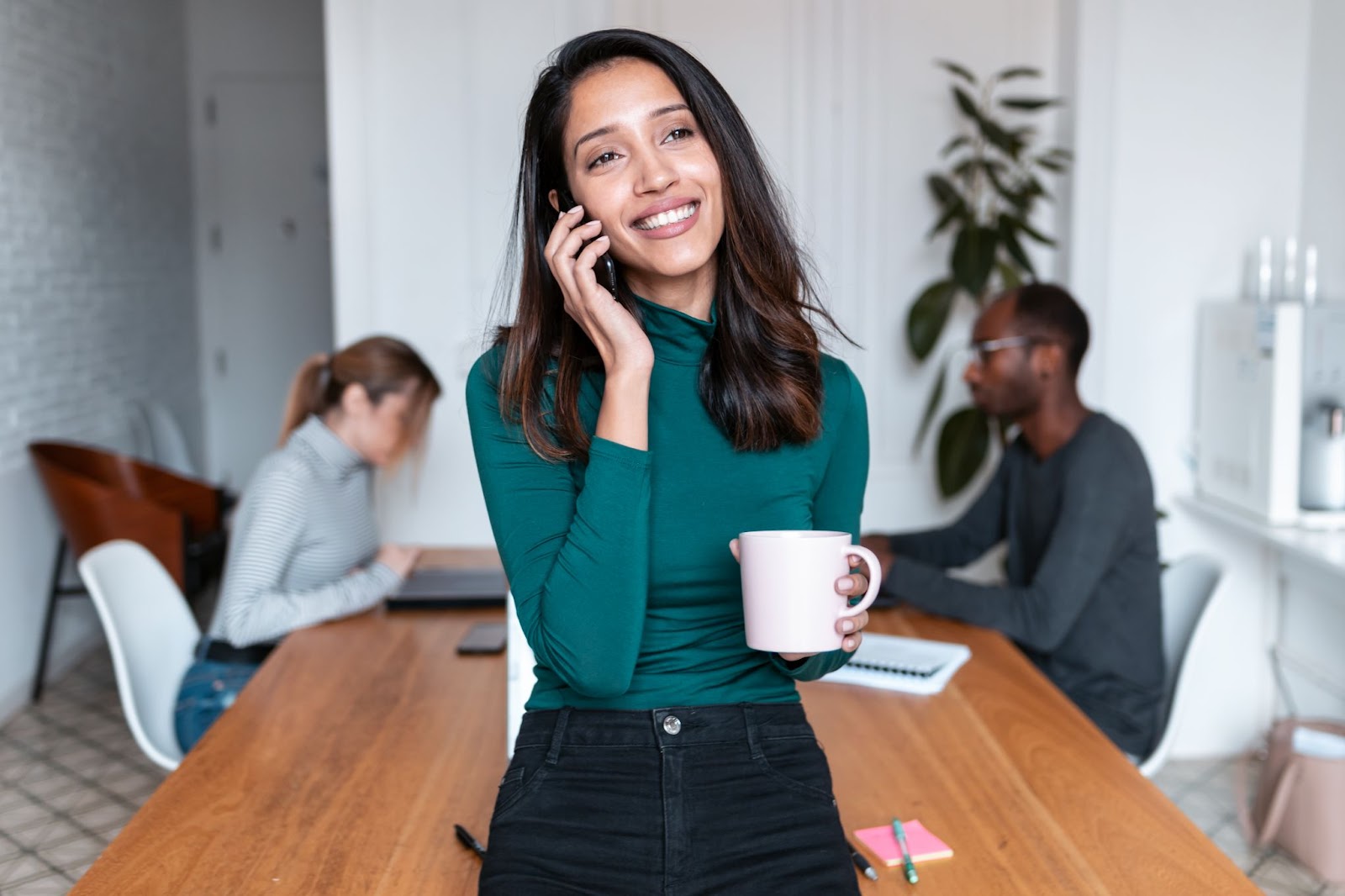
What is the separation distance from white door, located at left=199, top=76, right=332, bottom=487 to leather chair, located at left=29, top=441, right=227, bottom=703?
6.69ft

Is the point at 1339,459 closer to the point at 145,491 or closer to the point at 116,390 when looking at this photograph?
the point at 145,491

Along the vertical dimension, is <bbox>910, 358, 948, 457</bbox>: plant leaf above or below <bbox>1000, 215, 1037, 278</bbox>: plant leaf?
below

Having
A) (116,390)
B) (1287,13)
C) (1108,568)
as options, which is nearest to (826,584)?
(1108,568)

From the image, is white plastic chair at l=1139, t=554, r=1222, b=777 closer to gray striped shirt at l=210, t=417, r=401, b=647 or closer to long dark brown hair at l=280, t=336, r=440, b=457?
gray striped shirt at l=210, t=417, r=401, b=647

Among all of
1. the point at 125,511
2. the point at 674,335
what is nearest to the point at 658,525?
the point at 674,335

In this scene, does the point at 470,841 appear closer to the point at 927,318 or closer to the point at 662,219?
the point at 662,219

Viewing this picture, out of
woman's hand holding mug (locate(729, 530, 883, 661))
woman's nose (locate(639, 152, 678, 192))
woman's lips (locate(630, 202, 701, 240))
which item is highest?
woman's nose (locate(639, 152, 678, 192))

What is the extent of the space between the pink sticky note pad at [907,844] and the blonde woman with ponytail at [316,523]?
1310 mm

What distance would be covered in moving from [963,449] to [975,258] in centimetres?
59

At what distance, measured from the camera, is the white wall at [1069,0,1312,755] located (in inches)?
134

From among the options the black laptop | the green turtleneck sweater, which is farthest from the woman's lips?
the black laptop

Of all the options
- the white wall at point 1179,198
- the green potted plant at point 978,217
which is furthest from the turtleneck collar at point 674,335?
the white wall at point 1179,198

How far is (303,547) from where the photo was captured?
257cm

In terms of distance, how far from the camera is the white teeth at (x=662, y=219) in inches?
52.8
